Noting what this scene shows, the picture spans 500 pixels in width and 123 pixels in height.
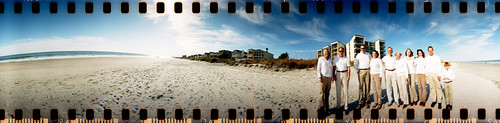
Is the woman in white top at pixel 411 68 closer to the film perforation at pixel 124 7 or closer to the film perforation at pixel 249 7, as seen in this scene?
the film perforation at pixel 249 7

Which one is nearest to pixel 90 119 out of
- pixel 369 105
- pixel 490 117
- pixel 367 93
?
pixel 367 93

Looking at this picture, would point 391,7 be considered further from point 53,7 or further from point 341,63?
point 53,7

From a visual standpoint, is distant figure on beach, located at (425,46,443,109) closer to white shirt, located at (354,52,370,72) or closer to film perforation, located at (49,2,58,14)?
white shirt, located at (354,52,370,72)

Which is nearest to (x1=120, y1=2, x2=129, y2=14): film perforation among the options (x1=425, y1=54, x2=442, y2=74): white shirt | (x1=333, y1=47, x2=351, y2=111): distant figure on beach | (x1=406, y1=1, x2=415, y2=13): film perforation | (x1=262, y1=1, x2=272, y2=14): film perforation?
(x1=262, y1=1, x2=272, y2=14): film perforation

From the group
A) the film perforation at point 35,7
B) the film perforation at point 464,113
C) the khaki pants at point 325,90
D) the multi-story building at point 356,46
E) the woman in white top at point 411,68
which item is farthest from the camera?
the multi-story building at point 356,46

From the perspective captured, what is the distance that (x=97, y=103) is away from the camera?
564 cm

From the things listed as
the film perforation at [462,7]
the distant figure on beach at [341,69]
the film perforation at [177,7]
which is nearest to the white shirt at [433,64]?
the film perforation at [462,7]

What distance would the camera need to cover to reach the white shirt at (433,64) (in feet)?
15.3

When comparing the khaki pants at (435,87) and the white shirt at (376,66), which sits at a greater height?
the white shirt at (376,66)

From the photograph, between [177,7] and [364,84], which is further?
[364,84]

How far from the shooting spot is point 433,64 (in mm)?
4762

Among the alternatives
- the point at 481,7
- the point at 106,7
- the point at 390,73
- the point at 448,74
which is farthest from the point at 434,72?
the point at 106,7

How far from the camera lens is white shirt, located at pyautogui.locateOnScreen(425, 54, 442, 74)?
4.68 meters

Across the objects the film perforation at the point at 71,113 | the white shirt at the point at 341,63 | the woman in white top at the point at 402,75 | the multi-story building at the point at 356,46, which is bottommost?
the film perforation at the point at 71,113
